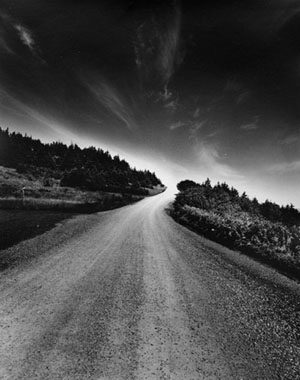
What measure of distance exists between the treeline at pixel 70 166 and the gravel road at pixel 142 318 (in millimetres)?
36206

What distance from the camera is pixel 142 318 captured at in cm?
384

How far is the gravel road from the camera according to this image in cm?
279

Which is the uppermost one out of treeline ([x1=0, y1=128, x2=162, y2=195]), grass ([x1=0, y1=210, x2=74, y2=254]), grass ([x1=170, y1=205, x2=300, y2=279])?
treeline ([x1=0, y1=128, x2=162, y2=195])

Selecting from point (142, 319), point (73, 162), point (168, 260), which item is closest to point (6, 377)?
point (142, 319)

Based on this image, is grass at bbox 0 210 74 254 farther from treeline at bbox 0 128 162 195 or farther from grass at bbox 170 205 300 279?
treeline at bbox 0 128 162 195

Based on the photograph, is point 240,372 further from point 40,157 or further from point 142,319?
point 40,157

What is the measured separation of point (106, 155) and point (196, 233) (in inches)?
3951

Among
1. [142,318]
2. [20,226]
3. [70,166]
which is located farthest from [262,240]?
[70,166]

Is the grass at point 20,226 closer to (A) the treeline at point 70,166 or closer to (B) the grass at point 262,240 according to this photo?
(B) the grass at point 262,240

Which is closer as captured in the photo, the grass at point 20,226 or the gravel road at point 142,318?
the gravel road at point 142,318

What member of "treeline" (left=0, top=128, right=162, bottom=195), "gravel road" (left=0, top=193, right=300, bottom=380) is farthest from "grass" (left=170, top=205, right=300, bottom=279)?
"treeline" (left=0, top=128, right=162, bottom=195)

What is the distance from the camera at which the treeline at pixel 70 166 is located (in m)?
43.6

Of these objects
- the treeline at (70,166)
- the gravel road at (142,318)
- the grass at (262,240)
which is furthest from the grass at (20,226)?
the treeline at (70,166)

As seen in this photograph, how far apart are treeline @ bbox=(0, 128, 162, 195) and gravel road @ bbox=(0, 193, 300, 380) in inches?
1425
